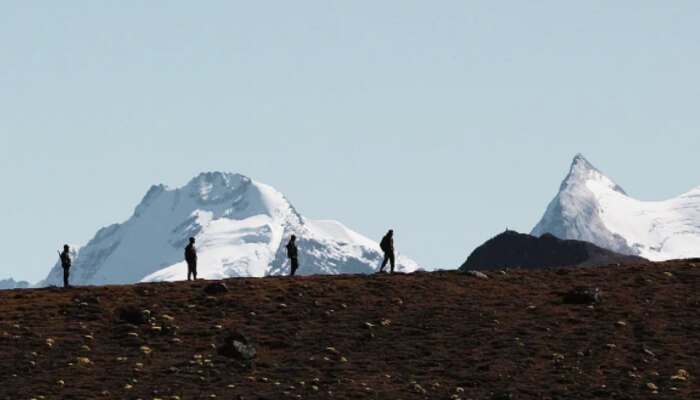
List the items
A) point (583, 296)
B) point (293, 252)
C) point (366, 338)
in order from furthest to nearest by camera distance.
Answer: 1. point (293, 252)
2. point (583, 296)
3. point (366, 338)

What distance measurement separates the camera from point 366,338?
74625mm

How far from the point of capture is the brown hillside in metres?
67.4

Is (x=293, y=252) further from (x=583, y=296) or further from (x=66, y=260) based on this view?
(x=583, y=296)

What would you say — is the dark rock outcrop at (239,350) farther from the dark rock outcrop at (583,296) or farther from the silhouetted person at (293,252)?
the dark rock outcrop at (583,296)

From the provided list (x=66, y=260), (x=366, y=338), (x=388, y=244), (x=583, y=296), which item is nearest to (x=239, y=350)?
(x=366, y=338)

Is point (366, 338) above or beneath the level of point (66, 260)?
beneath

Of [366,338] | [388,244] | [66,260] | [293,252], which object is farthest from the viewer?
[293,252]

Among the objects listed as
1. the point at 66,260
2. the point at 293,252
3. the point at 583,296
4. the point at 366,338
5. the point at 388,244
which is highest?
the point at 388,244

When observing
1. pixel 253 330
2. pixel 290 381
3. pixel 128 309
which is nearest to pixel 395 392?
pixel 290 381

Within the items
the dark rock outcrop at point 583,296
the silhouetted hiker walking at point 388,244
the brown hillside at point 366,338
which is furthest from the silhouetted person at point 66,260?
the dark rock outcrop at point 583,296

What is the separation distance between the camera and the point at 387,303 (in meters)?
80.4

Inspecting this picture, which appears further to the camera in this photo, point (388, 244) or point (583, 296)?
point (388, 244)

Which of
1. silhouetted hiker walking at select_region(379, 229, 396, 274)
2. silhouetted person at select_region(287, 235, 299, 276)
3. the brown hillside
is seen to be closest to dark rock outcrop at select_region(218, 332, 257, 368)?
the brown hillside

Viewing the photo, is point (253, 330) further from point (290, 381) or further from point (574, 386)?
point (574, 386)
